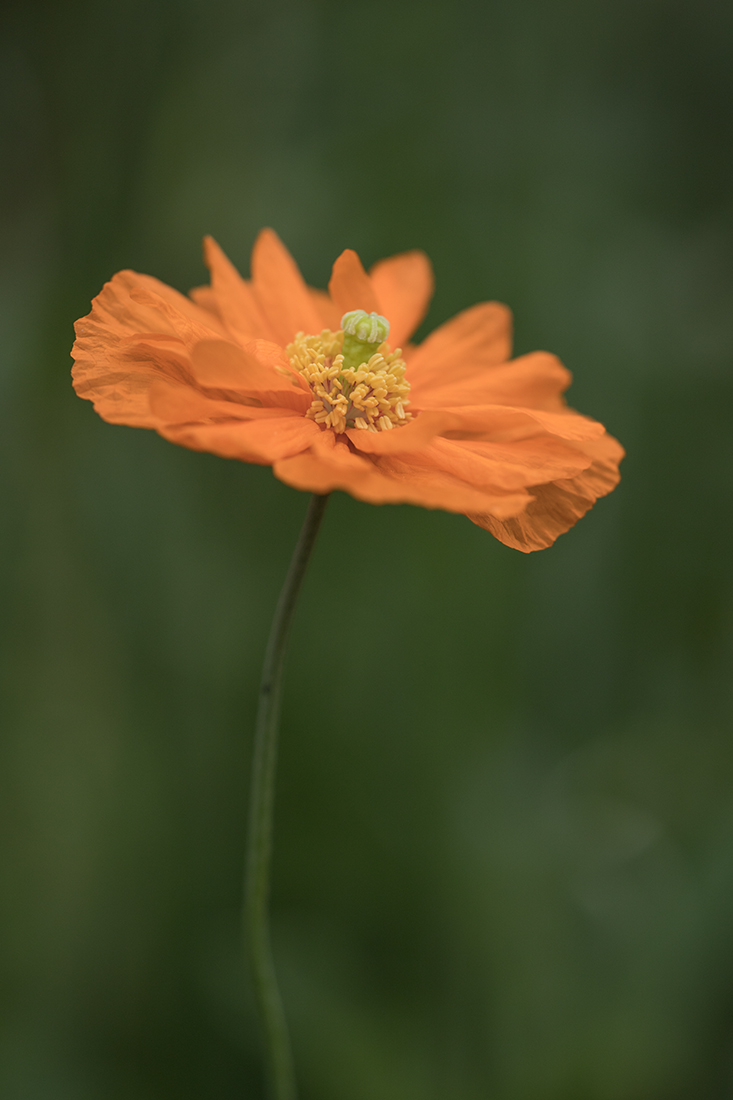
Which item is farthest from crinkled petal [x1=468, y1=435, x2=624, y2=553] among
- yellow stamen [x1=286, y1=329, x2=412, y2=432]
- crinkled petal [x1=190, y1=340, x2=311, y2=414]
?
crinkled petal [x1=190, y1=340, x2=311, y2=414]

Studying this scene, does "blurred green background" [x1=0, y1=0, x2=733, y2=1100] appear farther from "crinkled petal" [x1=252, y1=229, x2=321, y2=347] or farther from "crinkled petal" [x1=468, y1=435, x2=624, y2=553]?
"crinkled petal" [x1=468, y1=435, x2=624, y2=553]

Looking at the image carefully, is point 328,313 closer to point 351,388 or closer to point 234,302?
point 234,302

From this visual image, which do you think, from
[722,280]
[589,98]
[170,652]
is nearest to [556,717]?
[170,652]

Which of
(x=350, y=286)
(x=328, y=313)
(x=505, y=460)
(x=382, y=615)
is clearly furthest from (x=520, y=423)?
(x=382, y=615)

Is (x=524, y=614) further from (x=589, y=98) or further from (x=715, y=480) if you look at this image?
(x=589, y=98)

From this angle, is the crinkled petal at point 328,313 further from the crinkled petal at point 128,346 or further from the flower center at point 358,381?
the crinkled petal at point 128,346

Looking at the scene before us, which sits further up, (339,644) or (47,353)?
(47,353)
